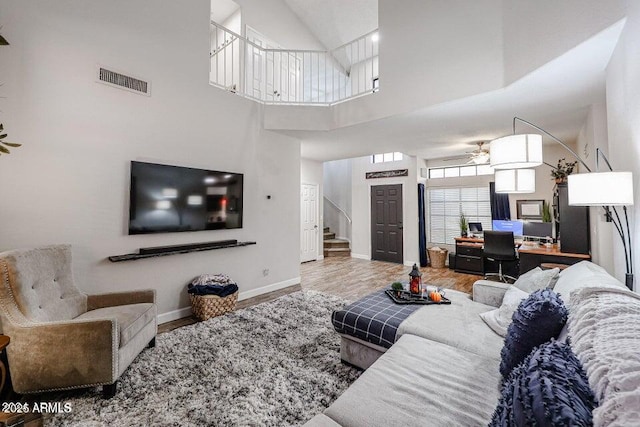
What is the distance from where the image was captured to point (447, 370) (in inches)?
56.9

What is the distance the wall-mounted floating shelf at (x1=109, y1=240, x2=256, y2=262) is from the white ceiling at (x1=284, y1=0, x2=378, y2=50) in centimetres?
530

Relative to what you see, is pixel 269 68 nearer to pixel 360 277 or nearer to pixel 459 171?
pixel 360 277

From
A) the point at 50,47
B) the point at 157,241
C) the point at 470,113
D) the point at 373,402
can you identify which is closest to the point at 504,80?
the point at 470,113

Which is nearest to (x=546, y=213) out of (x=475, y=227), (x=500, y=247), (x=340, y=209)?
(x=500, y=247)

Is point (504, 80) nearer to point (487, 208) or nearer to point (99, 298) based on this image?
point (487, 208)

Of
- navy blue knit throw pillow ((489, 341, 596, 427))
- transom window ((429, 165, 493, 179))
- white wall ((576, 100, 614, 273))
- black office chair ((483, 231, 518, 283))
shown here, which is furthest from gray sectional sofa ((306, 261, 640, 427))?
transom window ((429, 165, 493, 179))

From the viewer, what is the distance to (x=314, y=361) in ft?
7.50

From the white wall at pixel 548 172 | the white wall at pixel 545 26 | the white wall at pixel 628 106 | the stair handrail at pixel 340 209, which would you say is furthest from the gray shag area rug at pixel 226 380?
the stair handrail at pixel 340 209

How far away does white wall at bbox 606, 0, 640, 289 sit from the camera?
175cm

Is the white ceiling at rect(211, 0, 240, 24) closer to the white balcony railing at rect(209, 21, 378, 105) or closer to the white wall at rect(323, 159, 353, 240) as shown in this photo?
the white balcony railing at rect(209, 21, 378, 105)

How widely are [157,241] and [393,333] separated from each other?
2754 mm

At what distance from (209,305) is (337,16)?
20.7ft

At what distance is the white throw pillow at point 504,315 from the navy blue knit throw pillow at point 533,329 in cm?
55

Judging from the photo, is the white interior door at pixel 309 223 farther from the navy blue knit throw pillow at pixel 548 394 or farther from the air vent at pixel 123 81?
the navy blue knit throw pillow at pixel 548 394
